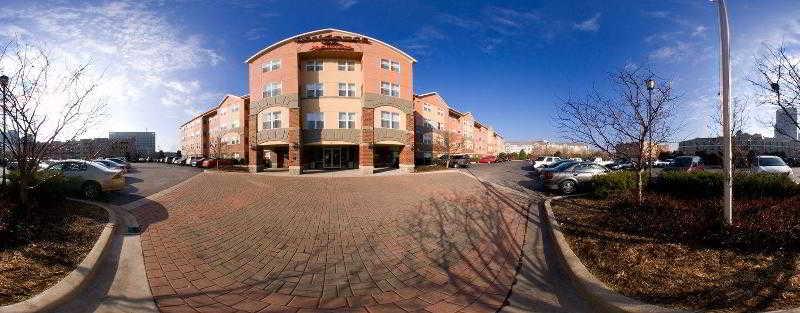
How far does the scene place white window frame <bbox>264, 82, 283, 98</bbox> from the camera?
99.8ft

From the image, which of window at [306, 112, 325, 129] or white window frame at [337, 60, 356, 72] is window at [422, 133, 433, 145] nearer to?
white window frame at [337, 60, 356, 72]

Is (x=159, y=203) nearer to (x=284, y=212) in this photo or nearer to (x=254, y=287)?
(x=284, y=212)

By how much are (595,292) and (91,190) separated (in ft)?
48.4

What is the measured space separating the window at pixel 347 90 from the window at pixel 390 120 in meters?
3.25

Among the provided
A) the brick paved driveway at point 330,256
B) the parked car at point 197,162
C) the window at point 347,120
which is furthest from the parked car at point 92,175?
the parked car at point 197,162

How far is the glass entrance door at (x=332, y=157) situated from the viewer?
34.8m

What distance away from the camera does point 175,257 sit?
6.00 m

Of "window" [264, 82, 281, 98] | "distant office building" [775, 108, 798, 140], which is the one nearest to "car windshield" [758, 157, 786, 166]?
"distant office building" [775, 108, 798, 140]

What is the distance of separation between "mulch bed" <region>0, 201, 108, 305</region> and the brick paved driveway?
944 millimetres

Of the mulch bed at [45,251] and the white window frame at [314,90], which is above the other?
the white window frame at [314,90]

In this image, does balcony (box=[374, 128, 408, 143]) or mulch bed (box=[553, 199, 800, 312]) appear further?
balcony (box=[374, 128, 408, 143])

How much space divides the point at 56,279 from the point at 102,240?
1706mm

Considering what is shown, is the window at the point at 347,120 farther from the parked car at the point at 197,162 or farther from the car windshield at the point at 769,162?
the car windshield at the point at 769,162

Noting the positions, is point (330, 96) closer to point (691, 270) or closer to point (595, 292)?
point (595, 292)
